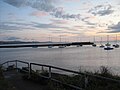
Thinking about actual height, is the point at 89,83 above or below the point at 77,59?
above

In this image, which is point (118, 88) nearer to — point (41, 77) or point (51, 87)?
point (51, 87)

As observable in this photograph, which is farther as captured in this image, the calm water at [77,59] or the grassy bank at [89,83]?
the calm water at [77,59]

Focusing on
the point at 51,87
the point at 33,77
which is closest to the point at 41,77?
the point at 33,77

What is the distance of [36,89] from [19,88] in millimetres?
851

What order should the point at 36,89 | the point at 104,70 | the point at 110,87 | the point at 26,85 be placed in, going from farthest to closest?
the point at 104,70
the point at 26,85
the point at 36,89
the point at 110,87

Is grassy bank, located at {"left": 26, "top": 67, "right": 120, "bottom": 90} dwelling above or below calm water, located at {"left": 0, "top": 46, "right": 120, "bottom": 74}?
above

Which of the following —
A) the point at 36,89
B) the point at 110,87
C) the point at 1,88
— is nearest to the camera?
the point at 1,88

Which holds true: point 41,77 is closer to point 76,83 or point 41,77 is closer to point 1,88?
point 76,83

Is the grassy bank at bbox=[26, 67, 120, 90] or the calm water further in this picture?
the calm water

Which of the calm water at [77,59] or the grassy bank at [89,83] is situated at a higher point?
the grassy bank at [89,83]

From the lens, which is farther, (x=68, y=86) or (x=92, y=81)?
(x=92, y=81)

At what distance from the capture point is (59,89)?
802 centimetres

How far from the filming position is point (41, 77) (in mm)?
10508

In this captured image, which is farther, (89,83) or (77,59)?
A: (77,59)
